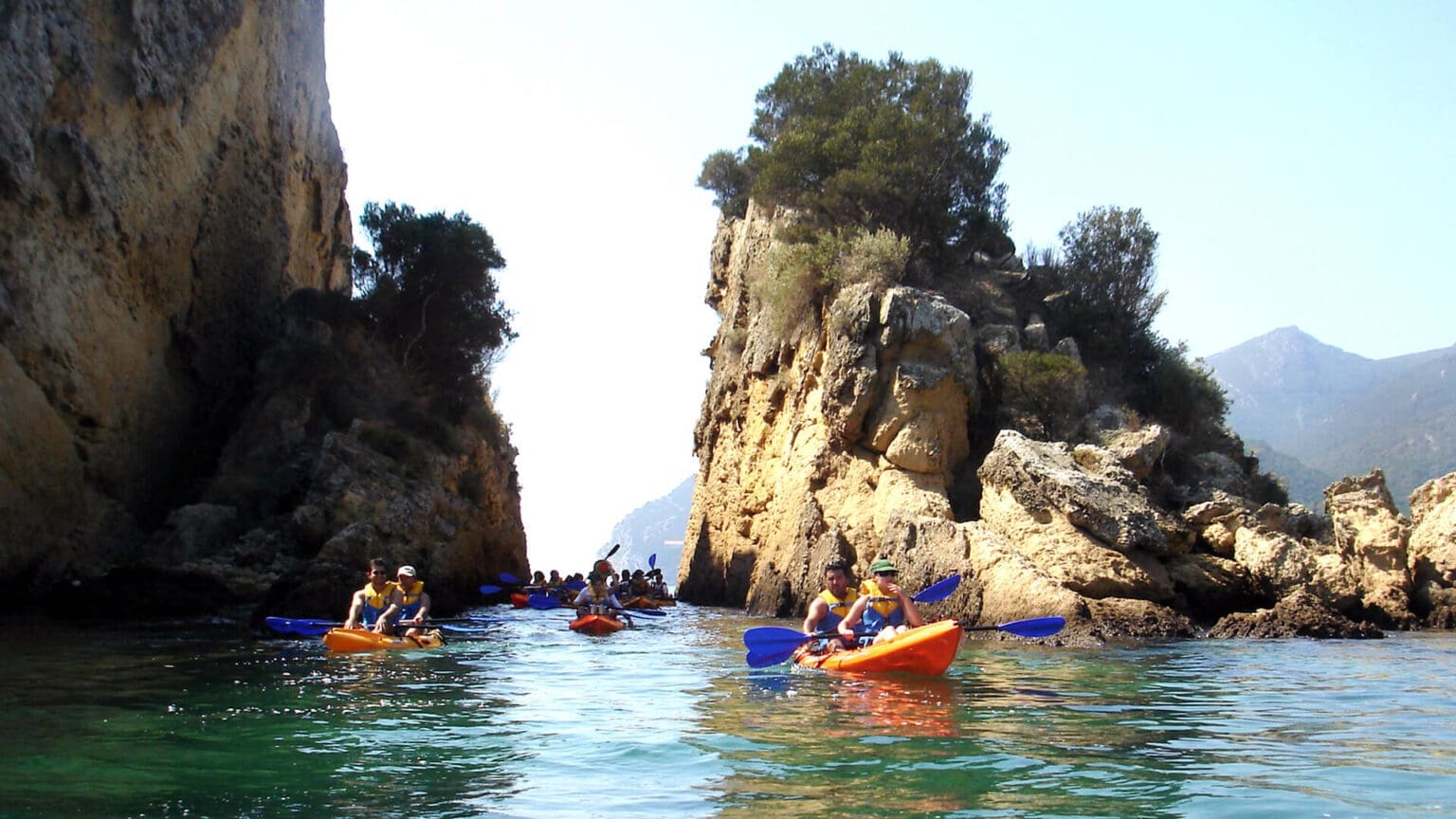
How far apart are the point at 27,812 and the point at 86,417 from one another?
18.9 metres

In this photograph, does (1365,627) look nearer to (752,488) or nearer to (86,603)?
(752,488)

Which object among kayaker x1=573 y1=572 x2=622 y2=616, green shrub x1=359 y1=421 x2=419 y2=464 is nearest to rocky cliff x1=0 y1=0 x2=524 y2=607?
green shrub x1=359 y1=421 x2=419 y2=464

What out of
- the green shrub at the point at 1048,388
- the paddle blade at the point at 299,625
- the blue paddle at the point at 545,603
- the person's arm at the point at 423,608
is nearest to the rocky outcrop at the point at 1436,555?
the green shrub at the point at 1048,388

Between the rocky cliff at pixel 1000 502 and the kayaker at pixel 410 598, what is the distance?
7.96 meters

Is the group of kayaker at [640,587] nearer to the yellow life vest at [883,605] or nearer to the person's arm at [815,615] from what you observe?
the person's arm at [815,615]

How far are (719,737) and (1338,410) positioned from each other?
126 meters

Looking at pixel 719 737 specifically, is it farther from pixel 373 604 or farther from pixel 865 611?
pixel 373 604

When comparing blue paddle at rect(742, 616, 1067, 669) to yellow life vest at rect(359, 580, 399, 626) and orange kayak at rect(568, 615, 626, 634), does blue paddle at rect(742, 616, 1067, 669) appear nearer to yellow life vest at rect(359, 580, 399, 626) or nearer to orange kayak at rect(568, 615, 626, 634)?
yellow life vest at rect(359, 580, 399, 626)

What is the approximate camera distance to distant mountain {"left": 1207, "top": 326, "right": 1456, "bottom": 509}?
87.4 metres

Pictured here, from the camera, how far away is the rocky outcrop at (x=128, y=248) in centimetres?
1986

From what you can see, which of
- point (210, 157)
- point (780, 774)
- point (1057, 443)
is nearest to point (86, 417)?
point (210, 157)

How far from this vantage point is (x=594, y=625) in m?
19.8

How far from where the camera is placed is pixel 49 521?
2036cm

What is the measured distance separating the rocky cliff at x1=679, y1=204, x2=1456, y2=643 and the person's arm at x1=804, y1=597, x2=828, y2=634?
4.80 m
